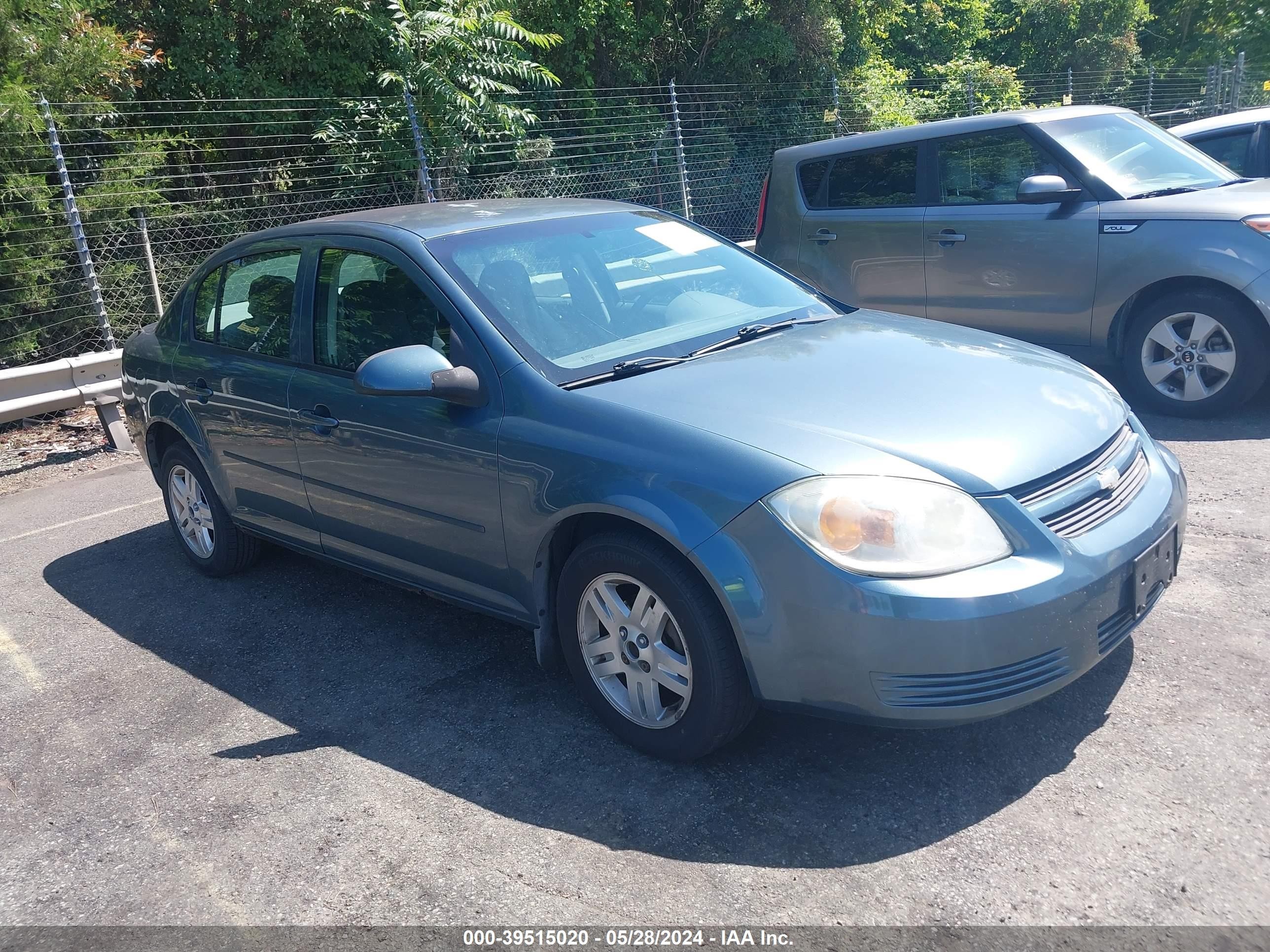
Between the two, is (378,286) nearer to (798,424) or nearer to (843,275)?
(798,424)

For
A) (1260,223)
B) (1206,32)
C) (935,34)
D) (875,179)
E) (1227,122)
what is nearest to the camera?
(1260,223)

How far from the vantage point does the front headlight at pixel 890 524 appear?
292 cm

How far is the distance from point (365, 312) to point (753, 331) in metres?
1.46

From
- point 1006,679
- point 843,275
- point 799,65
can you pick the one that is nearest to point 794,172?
point 843,275

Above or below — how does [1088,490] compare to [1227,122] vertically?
below

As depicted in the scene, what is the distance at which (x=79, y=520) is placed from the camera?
6941mm

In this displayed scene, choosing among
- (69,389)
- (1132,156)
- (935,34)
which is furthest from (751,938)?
(935,34)

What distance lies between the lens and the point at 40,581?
582cm

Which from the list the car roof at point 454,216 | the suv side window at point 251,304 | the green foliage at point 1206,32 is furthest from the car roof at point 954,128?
the green foliage at point 1206,32

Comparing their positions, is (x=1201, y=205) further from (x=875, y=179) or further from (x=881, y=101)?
(x=881, y=101)

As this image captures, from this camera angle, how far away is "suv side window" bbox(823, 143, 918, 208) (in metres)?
7.53

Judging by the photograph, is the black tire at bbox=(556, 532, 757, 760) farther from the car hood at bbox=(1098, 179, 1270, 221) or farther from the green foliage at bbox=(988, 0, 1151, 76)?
the green foliage at bbox=(988, 0, 1151, 76)

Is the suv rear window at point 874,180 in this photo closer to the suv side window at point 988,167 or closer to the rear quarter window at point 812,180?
the rear quarter window at point 812,180

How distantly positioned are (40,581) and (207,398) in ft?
5.46
